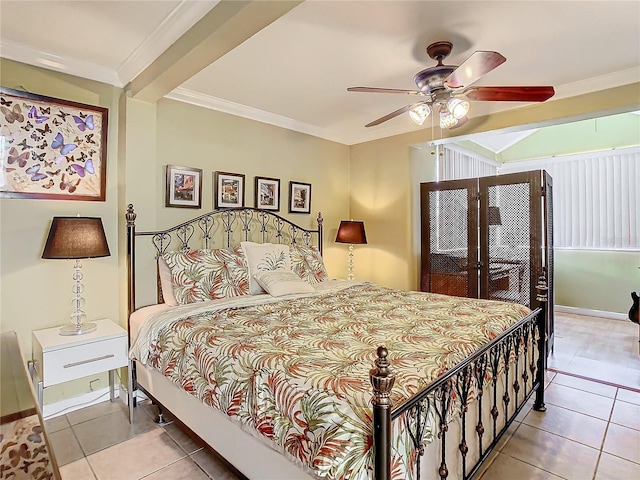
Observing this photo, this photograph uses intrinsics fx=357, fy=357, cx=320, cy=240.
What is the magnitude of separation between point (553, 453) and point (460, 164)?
4122 millimetres

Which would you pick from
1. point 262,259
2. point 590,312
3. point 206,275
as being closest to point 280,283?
point 262,259

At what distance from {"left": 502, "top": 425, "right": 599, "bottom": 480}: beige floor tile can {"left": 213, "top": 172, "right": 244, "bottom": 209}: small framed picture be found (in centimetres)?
294

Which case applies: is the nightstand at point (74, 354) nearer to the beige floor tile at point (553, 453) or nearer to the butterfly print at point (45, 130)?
the butterfly print at point (45, 130)

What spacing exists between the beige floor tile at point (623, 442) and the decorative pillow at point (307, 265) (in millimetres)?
2386

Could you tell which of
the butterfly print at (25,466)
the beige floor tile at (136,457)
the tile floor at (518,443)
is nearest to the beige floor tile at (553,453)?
the tile floor at (518,443)

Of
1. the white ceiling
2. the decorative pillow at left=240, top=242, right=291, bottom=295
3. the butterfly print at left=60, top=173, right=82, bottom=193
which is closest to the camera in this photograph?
the white ceiling

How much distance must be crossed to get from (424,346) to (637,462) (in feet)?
4.86

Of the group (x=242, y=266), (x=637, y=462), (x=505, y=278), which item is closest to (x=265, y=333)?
(x=242, y=266)

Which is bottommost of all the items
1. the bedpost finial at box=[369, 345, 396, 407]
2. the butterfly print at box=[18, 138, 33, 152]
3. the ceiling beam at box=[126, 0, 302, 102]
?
the bedpost finial at box=[369, 345, 396, 407]

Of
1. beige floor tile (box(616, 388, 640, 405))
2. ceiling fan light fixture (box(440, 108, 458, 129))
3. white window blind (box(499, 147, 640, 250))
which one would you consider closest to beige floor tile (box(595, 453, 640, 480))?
beige floor tile (box(616, 388, 640, 405))

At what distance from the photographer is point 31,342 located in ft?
8.23

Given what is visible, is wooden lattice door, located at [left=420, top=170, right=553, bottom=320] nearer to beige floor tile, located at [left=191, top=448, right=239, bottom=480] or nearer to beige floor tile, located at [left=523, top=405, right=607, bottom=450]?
beige floor tile, located at [left=523, top=405, right=607, bottom=450]

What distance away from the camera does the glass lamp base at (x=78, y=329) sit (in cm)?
240

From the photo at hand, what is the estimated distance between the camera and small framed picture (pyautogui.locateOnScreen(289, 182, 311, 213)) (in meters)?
4.14
